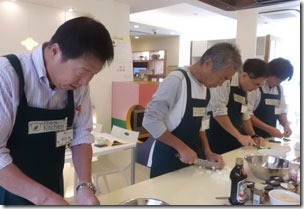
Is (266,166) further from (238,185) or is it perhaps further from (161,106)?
(161,106)

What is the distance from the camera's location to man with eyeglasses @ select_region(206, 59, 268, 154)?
1.76 meters

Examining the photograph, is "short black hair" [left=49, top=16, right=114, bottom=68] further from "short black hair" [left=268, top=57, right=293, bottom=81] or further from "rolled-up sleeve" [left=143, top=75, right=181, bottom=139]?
"short black hair" [left=268, top=57, right=293, bottom=81]

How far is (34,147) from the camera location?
0.89 m

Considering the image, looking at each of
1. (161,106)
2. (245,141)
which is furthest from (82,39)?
(245,141)

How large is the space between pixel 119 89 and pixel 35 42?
119 centimetres

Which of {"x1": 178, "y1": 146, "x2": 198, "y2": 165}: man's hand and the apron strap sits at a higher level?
the apron strap

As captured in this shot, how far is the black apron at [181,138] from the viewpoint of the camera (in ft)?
4.47

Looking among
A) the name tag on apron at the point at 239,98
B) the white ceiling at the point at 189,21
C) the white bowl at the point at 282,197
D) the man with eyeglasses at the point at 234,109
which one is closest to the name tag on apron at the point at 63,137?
the white bowl at the point at 282,197

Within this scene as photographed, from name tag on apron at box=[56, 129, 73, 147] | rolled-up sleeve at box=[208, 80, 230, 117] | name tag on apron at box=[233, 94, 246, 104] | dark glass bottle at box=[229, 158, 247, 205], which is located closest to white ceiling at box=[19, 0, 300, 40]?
name tag on apron at box=[233, 94, 246, 104]

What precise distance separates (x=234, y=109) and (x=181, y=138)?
77 cm

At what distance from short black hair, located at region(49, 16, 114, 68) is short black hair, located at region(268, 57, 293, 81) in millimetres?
1671

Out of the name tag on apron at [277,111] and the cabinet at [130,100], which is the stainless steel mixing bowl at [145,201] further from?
the cabinet at [130,100]

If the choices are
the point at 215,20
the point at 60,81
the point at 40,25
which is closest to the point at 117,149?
the point at 60,81

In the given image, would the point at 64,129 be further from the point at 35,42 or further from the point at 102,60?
the point at 35,42
